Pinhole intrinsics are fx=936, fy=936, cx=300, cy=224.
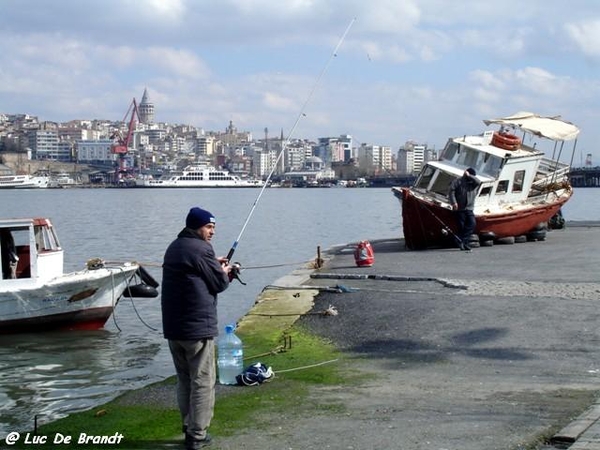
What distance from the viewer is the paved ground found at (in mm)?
8031

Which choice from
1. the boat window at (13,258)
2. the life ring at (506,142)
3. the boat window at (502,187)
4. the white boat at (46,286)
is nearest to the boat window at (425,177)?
the boat window at (502,187)

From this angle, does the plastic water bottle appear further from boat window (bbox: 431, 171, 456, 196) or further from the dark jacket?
boat window (bbox: 431, 171, 456, 196)

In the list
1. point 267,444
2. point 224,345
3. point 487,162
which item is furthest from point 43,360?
point 487,162

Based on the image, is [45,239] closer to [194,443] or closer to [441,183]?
[441,183]

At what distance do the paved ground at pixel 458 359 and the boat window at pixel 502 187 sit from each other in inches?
273

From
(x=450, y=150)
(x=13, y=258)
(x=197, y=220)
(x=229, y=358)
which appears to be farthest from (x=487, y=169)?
(x=197, y=220)

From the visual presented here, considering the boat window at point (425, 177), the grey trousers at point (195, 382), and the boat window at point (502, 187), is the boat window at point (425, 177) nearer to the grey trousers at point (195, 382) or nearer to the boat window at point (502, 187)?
the boat window at point (502, 187)

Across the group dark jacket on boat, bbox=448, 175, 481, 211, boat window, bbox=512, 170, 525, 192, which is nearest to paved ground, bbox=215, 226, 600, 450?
dark jacket on boat, bbox=448, 175, 481, 211

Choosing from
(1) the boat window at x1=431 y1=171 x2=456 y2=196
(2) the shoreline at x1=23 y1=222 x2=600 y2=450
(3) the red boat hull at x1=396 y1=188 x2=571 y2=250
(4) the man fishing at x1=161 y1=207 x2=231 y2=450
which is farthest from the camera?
(1) the boat window at x1=431 y1=171 x2=456 y2=196

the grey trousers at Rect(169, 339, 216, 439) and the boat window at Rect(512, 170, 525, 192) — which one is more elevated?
the boat window at Rect(512, 170, 525, 192)

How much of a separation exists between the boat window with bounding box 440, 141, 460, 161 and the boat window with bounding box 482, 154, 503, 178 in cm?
144

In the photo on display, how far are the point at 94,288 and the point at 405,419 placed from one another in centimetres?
1205

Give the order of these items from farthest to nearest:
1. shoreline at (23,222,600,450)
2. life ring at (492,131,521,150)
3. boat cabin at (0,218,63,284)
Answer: life ring at (492,131,521,150) < boat cabin at (0,218,63,284) < shoreline at (23,222,600,450)

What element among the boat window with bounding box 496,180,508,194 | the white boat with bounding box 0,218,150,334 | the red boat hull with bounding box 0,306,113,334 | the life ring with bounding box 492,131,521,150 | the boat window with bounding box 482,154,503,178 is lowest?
the red boat hull with bounding box 0,306,113,334
